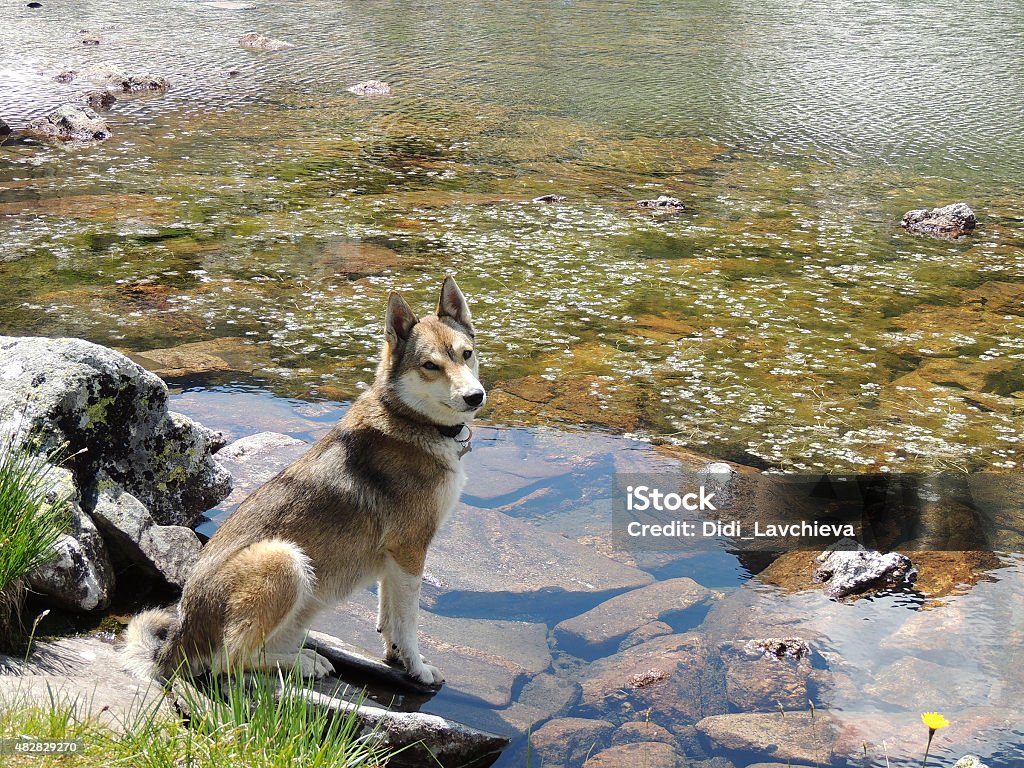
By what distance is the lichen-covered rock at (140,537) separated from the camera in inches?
272

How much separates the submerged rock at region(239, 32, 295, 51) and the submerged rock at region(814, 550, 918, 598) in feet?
103

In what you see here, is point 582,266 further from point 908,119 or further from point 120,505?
point 908,119

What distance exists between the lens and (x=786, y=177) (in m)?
20.7

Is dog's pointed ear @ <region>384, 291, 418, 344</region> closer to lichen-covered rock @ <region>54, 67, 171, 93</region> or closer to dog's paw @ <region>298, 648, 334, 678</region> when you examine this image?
dog's paw @ <region>298, 648, 334, 678</region>

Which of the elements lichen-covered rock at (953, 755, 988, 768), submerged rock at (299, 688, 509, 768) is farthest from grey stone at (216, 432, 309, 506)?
lichen-covered rock at (953, 755, 988, 768)

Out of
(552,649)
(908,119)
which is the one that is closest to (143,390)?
(552,649)

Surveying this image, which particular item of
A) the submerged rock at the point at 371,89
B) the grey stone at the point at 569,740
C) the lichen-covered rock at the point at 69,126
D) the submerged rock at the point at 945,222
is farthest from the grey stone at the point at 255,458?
the submerged rock at the point at 371,89

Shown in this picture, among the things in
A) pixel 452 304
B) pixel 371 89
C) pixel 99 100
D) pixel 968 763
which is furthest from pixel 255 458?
pixel 371 89

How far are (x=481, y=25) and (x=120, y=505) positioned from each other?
34.4 meters

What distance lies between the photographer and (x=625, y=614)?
24.6 ft

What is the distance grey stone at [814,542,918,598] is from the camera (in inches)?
299

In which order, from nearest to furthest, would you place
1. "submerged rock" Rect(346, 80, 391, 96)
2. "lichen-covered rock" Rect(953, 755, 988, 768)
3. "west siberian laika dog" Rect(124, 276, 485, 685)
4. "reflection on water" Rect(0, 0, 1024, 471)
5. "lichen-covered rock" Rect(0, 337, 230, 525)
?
"lichen-covered rock" Rect(953, 755, 988, 768), "west siberian laika dog" Rect(124, 276, 485, 685), "lichen-covered rock" Rect(0, 337, 230, 525), "reflection on water" Rect(0, 0, 1024, 471), "submerged rock" Rect(346, 80, 391, 96)

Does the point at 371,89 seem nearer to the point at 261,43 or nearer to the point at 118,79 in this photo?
the point at 118,79

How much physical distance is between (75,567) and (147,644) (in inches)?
27.5
